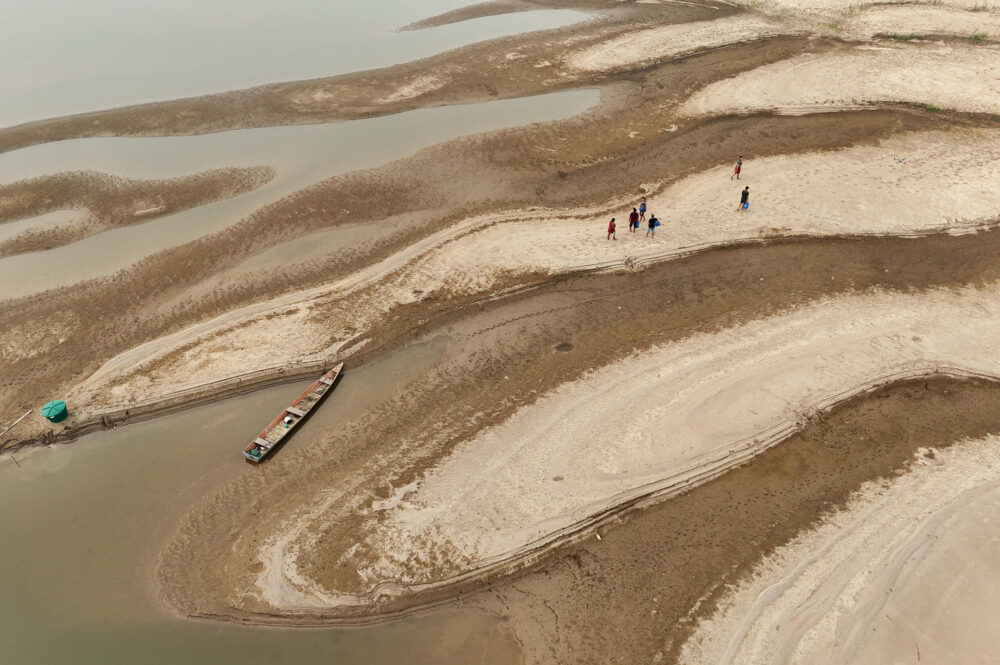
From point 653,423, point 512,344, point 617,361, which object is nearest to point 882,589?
point 653,423

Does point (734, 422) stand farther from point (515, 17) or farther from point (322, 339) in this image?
point (515, 17)

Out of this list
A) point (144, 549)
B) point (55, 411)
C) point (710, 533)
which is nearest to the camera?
point (710, 533)

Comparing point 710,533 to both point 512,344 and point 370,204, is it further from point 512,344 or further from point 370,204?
point 370,204

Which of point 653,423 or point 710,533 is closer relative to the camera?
point 710,533

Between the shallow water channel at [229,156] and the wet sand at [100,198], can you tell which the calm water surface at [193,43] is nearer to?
the shallow water channel at [229,156]

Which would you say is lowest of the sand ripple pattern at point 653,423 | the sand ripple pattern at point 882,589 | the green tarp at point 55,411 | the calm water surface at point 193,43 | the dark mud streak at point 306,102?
the sand ripple pattern at point 882,589

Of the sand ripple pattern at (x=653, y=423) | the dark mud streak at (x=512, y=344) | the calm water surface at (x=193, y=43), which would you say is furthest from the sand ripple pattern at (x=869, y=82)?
the calm water surface at (x=193, y=43)

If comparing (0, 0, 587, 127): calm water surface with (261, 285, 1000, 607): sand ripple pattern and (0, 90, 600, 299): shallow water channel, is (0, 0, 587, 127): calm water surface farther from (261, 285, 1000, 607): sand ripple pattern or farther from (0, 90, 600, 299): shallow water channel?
(261, 285, 1000, 607): sand ripple pattern
